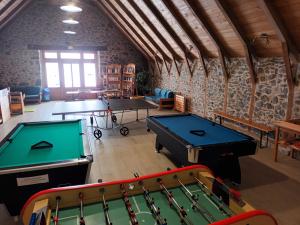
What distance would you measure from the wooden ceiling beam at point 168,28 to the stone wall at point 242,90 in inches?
28.1

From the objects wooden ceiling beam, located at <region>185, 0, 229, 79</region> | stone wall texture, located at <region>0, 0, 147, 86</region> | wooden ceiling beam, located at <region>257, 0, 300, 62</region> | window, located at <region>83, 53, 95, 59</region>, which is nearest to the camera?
wooden ceiling beam, located at <region>257, 0, 300, 62</region>

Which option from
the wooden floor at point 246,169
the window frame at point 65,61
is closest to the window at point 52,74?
the window frame at point 65,61

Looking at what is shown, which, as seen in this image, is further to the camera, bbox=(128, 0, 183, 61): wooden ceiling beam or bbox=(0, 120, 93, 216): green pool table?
bbox=(128, 0, 183, 61): wooden ceiling beam

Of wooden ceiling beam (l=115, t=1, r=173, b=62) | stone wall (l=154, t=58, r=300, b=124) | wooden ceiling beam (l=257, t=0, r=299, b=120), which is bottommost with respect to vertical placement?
stone wall (l=154, t=58, r=300, b=124)

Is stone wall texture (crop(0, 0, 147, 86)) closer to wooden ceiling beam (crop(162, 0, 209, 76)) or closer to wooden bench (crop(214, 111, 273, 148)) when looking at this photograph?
wooden ceiling beam (crop(162, 0, 209, 76))

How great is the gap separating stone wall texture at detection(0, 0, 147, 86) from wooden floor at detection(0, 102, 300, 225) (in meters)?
5.75

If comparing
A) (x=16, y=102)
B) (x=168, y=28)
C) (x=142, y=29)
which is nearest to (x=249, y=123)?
(x=168, y=28)

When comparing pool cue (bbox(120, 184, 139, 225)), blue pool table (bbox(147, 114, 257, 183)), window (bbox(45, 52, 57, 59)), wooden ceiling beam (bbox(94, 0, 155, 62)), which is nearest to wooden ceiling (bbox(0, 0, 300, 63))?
blue pool table (bbox(147, 114, 257, 183))

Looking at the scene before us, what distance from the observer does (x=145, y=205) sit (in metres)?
1.93

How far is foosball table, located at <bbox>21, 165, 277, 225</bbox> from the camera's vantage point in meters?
1.71

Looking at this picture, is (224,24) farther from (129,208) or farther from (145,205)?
(129,208)

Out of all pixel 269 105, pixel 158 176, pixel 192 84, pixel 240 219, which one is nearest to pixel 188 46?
pixel 192 84

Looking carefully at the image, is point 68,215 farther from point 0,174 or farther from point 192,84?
point 192,84

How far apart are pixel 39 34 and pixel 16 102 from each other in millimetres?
4040
